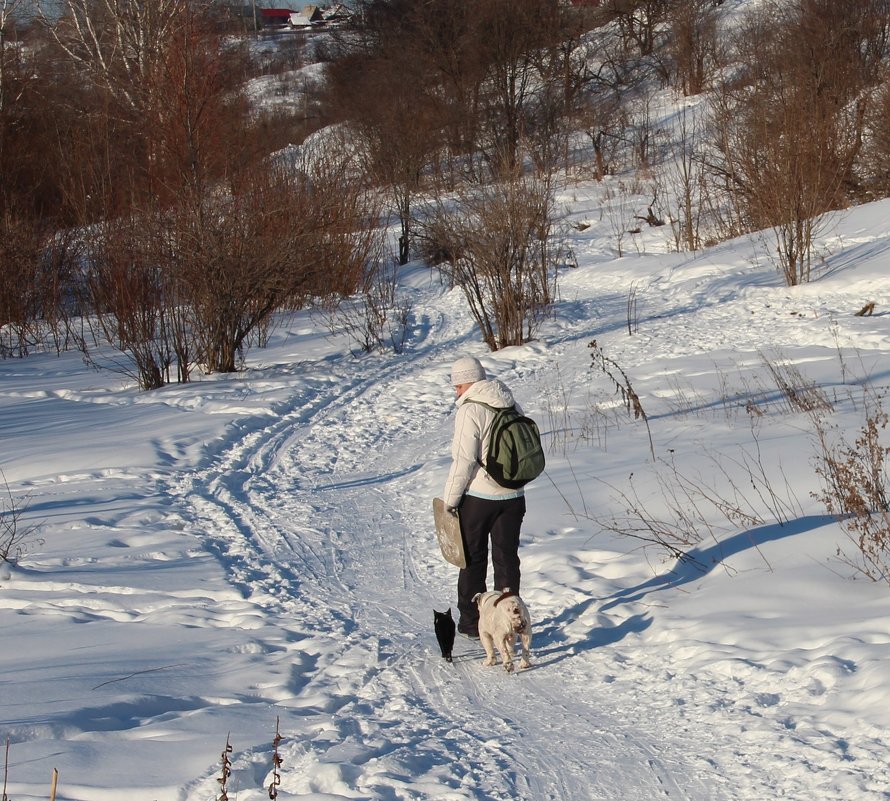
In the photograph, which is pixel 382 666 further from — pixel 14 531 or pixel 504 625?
pixel 14 531

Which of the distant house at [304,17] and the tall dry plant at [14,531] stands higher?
the distant house at [304,17]

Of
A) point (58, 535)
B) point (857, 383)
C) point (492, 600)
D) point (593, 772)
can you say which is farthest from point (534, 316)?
point (593, 772)

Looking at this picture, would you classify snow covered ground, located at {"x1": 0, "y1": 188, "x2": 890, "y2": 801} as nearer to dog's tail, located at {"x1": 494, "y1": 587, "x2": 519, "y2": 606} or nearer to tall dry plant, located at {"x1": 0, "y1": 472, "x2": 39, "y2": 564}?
tall dry plant, located at {"x1": 0, "y1": 472, "x2": 39, "y2": 564}

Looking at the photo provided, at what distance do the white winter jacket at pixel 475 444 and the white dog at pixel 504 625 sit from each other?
54 centimetres

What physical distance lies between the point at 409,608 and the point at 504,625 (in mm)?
1336

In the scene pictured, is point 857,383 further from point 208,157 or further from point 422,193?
point 422,193

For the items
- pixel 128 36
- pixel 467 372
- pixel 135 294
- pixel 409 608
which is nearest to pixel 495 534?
pixel 467 372

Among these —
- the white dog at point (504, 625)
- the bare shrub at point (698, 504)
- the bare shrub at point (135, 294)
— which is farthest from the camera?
the bare shrub at point (135, 294)

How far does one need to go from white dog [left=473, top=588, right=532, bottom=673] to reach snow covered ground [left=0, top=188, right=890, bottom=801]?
0.52 feet

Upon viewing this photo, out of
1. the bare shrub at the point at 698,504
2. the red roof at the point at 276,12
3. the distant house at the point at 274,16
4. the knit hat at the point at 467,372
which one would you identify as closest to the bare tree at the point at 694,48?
the bare shrub at the point at 698,504

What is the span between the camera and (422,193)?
80.8ft

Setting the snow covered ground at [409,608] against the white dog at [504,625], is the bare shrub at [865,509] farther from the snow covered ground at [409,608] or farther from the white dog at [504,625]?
the white dog at [504,625]

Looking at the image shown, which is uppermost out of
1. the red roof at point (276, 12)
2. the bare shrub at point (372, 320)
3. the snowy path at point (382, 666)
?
the red roof at point (276, 12)

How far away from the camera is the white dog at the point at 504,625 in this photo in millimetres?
4809
